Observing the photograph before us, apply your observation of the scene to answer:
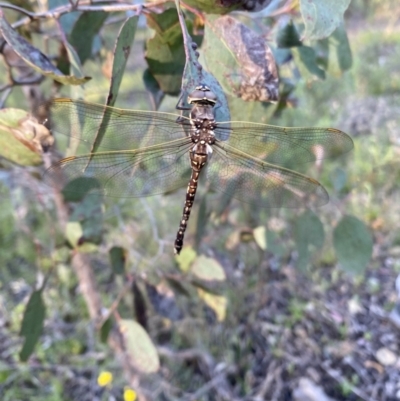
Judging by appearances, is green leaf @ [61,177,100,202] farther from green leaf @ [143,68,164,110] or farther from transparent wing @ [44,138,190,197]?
green leaf @ [143,68,164,110]

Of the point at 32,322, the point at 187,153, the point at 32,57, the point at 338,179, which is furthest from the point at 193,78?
the point at 338,179

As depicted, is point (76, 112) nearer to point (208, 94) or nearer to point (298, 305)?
point (208, 94)

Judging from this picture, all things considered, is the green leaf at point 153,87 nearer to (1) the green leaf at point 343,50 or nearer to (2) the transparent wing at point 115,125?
(2) the transparent wing at point 115,125

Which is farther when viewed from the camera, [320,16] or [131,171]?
[131,171]

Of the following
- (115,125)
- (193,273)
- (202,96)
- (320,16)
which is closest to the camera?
(320,16)

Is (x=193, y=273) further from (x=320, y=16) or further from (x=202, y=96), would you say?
(x=320, y=16)

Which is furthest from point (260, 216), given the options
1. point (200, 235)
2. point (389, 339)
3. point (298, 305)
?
point (200, 235)

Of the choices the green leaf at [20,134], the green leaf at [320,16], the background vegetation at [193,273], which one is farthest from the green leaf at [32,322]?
the green leaf at [320,16]
